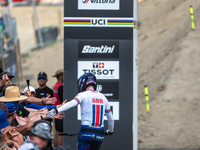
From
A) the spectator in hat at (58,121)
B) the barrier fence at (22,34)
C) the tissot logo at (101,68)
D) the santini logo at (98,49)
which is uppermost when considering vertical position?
the barrier fence at (22,34)

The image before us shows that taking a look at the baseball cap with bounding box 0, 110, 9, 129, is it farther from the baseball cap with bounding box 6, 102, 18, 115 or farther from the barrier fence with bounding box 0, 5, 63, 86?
the barrier fence with bounding box 0, 5, 63, 86

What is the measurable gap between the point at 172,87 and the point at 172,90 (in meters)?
0.20

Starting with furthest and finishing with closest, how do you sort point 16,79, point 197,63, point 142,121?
point 16,79 < point 197,63 < point 142,121

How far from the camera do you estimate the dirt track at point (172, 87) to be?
1217 centimetres

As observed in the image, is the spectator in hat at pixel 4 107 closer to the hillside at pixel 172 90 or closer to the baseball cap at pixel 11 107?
the baseball cap at pixel 11 107

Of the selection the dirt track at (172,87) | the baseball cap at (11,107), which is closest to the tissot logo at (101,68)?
the baseball cap at (11,107)

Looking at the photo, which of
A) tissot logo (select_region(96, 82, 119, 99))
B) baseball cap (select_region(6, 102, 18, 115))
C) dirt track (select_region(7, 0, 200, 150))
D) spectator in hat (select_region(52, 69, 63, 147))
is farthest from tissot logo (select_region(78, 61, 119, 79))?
dirt track (select_region(7, 0, 200, 150))

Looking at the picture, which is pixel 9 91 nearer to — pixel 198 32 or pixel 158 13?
pixel 198 32

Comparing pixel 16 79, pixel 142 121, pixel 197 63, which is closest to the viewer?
pixel 142 121

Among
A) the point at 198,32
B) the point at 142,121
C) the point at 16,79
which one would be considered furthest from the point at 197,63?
the point at 16,79

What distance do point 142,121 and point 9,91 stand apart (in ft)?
26.4

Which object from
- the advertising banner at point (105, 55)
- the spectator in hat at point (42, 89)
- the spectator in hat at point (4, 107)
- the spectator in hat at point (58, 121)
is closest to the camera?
the spectator in hat at point (4, 107)

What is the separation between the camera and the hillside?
1217 cm

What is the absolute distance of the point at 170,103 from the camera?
14383mm
